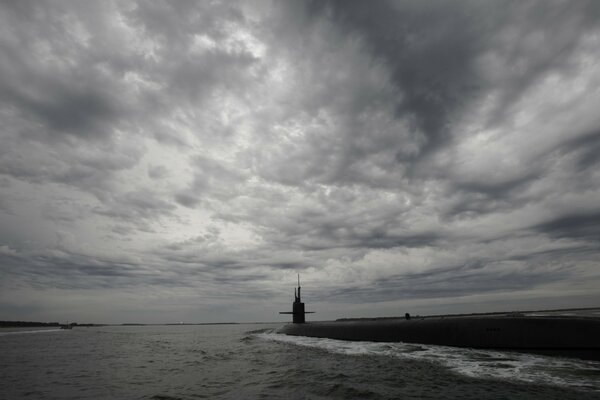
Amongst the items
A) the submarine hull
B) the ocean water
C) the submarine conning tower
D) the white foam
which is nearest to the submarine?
the submarine hull

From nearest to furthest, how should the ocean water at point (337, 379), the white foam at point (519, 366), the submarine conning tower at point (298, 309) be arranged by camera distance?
the ocean water at point (337, 379), the white foam at point (519, 366), the submarine conning tower at point (298, 309)

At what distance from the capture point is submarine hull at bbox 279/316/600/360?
17031 millimetres

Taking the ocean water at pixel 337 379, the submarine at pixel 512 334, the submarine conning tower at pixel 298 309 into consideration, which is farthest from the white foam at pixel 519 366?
the submarine conning tower at pixel 298 309

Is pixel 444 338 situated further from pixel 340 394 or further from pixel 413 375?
pixel 340 394

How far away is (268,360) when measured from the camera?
76.0 ft

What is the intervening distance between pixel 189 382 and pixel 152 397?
3235 mm

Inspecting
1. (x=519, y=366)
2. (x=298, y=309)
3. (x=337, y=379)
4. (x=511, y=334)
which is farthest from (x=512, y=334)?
(x=298, y=309)

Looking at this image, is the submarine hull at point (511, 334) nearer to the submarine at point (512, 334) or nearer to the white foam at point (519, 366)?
the submarine at point (512, 334)

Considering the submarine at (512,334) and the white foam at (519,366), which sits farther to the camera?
the submarine at (512,334)

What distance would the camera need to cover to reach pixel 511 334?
20.2 m

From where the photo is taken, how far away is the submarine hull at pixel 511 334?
55.9 ft

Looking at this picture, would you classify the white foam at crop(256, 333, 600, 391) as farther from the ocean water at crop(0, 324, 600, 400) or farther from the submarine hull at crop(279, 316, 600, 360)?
the submarine hull at crop(279, 316, 600, 360)

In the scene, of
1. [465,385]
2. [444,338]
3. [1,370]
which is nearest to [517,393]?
[465,385]

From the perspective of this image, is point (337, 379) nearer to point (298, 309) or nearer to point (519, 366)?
point (519, 366)
